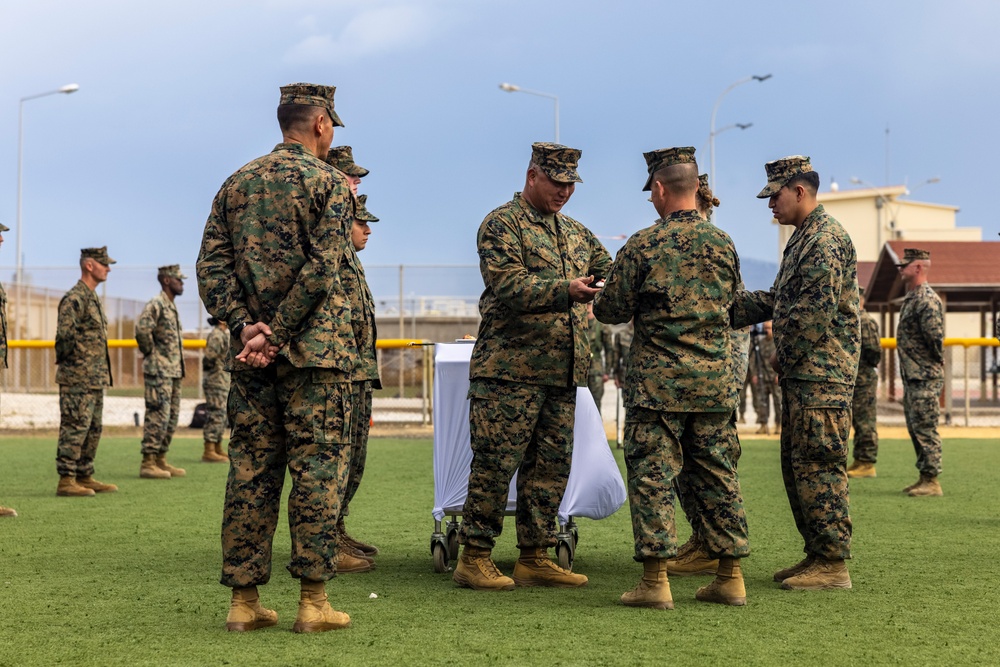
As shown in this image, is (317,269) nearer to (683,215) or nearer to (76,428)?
(683,215)

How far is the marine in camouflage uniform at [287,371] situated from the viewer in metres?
5.03

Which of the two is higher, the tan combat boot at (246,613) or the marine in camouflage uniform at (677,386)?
the marine in camouflage uniform at (677,386)

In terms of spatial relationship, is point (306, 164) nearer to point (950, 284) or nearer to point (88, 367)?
point (88, 367)

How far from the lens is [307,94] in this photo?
5.25 m

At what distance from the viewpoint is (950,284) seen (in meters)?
25.9

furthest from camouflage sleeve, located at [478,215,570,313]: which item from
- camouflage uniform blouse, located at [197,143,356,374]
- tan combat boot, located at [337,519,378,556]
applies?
tan combat boot, located at [337,519,378,556]

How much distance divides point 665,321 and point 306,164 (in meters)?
1.93

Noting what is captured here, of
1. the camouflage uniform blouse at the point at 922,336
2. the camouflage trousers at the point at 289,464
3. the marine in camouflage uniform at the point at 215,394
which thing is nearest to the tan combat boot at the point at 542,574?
the camouflage trousers at the point at 289,464

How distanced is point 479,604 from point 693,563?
1.59m

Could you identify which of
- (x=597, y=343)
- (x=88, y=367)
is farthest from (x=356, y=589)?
(x=597, y=343)

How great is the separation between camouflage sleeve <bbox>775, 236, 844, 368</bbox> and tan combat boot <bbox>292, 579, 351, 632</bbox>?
2.82 meters

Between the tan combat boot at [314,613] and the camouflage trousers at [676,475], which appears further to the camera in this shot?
the camouflage trousers at [676,475]

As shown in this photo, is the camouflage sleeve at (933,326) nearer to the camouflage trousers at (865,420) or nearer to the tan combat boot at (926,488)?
the tan combat boot at (926,488)

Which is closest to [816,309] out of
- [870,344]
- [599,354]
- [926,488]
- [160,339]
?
[926,488]
